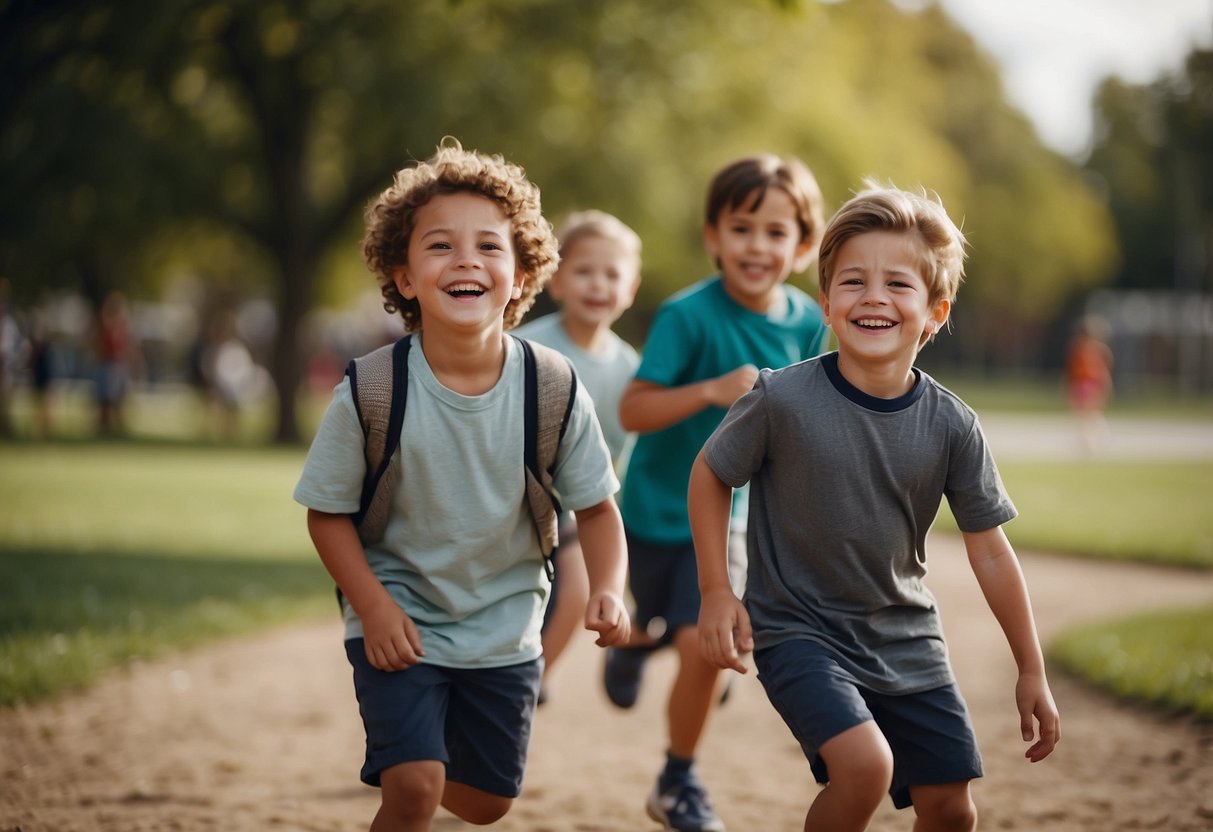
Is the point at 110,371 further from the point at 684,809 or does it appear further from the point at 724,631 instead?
the point at 724,631

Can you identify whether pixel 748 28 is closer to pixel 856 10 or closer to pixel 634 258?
pixel 856 10

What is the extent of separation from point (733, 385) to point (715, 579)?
35.5 inches

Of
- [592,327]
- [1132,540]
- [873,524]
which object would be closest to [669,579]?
[592,327]

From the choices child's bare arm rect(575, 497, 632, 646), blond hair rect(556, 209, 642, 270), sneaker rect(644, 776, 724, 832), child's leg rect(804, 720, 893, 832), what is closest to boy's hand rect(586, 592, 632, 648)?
child's bare arm rect(575, 497, 632, 646)

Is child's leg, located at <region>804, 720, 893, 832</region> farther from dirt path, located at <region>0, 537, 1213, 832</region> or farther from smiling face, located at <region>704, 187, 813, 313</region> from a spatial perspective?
smiling face, located at <region>704, 187, 813, 313</region>

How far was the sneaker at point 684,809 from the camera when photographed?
409 cm

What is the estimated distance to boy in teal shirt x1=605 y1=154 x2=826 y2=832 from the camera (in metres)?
4.18

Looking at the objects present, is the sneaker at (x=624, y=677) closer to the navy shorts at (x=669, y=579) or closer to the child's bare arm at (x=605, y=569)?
the navy shorts at (x=669, y=579)

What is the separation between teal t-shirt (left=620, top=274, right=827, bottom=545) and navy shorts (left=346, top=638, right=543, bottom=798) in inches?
48.9

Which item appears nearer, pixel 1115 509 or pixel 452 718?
pixel 452 718

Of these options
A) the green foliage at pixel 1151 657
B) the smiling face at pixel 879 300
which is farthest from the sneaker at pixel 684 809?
the green foliage at pixel 1151 657

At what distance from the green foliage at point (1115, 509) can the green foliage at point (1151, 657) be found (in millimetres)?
2790

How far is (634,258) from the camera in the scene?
17.4 ft

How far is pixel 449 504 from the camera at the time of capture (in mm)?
3148
